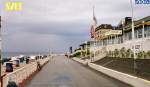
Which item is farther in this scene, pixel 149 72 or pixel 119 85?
pixel 149 72

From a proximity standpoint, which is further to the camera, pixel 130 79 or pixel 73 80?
pixel 73 80

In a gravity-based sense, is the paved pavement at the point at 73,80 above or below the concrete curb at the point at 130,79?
below

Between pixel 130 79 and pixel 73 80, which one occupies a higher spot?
pixel 130 79

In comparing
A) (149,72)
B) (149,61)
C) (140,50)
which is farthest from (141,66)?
(140,50)

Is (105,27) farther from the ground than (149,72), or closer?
farther from the ground

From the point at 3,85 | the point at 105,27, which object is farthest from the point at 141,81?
the point at 105,27

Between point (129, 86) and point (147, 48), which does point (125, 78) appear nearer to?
point (129, 86)

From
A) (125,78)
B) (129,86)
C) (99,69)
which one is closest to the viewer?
(129,86)

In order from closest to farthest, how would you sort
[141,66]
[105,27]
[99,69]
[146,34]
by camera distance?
[141,66] → [99,69] → [146,34] → [105,27]

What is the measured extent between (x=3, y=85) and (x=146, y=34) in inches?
1402

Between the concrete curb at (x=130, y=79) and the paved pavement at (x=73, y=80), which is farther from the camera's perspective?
the paved pavement at (x=73, y=80)

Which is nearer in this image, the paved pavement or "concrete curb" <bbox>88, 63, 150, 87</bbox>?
"concrete curb" <bbox>88, 63, 150, 87</bbox>

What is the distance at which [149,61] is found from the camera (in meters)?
36.2

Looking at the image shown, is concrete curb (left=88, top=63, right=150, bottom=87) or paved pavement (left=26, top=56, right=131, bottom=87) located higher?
concrete curb (left=88, top=63, right=150, bottom=87)
